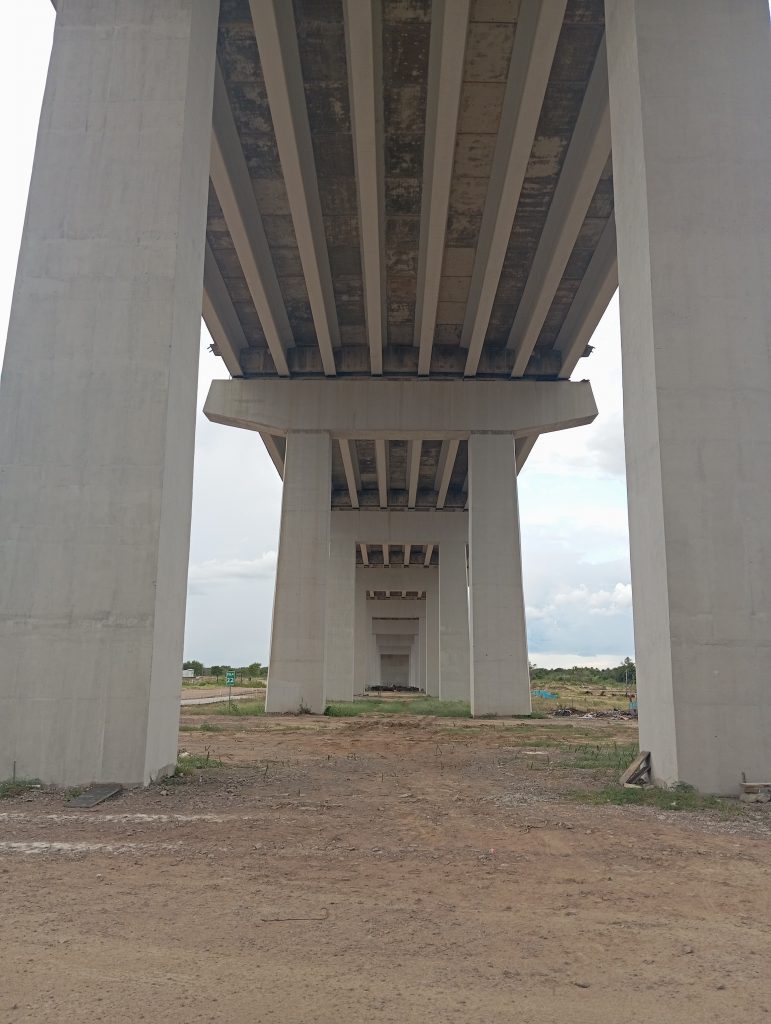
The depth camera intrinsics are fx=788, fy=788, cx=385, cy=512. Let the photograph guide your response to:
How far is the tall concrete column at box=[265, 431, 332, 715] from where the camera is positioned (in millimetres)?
24500

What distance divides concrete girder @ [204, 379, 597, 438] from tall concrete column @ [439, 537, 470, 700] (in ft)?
52.7

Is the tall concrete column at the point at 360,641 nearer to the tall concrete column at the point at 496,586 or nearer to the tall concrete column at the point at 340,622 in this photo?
the tall concrete column at the point at 340,622

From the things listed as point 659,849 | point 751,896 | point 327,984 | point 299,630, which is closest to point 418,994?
point 327,984

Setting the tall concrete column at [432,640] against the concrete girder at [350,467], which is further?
the tall concrete column at [432,640]

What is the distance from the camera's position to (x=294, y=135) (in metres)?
15.4

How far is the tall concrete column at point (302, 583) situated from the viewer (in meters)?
24.5

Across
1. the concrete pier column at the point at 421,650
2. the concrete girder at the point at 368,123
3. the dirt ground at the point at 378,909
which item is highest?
the concrete girder at the point at 368,123

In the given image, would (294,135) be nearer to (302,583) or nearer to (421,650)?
(302,583)

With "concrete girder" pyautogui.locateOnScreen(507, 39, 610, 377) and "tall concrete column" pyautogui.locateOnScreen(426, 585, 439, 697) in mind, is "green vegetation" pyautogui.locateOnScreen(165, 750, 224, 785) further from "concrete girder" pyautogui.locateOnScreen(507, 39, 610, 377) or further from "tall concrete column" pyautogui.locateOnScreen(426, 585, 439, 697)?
"tall concrete column" pyautogui.locateOnScreen(426, 585, 439, 697)

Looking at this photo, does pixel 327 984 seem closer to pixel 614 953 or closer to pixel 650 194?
pixel 614 953

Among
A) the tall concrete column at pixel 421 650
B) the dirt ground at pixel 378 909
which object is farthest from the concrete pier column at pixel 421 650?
the dirt ground at pixel 378 909

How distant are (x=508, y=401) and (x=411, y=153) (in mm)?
10716

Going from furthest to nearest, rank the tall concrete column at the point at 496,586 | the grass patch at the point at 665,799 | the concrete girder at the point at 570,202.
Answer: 1. the tall concrete column at the point at 496,586
2. the concrete girder at the point at 570,202
3. the grass patch at the point at 665,799

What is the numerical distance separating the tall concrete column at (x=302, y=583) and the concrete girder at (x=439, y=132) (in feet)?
22.7
